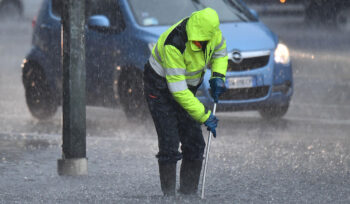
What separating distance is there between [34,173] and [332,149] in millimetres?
3095

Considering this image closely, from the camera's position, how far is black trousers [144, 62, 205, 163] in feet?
22.9

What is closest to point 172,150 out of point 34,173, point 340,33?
point 34,173

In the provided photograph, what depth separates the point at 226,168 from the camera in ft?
27.9

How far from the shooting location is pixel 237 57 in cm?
1099

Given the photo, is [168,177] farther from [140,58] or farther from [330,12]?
[330,12]

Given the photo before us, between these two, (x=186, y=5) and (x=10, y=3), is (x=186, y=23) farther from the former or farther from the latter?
(x=10, y=3)

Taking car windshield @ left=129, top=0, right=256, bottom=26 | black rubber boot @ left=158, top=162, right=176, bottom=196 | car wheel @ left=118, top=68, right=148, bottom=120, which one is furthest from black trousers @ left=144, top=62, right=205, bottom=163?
car windshield @ left=129, top=0, right=256, bottom=26

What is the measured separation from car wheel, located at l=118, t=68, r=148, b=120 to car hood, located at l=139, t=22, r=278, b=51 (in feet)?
1.78

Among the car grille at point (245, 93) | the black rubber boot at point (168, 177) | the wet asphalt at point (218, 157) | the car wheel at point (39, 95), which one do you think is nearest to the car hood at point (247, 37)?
the car grille at point (245, 93)

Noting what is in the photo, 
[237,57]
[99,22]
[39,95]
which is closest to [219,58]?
[237,57]

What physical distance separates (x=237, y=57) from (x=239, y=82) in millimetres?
296

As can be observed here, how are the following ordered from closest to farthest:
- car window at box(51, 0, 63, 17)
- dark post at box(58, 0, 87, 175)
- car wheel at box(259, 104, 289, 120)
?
dark post at box(58, 0, 87, 175)
car wheel at box(259, 104, 289, 120)
car window at box(51, 0, 63, 17)

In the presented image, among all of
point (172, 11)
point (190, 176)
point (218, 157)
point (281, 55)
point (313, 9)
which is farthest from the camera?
point (313, 9)

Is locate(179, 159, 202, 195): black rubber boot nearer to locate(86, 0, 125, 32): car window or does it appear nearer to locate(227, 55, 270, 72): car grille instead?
→ locate(227, 55, 270, 72): car grille
